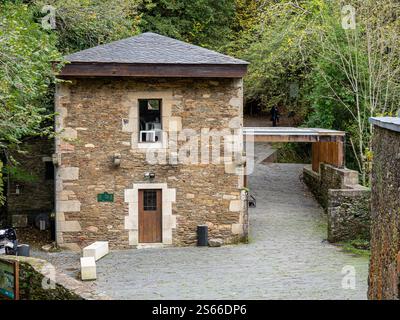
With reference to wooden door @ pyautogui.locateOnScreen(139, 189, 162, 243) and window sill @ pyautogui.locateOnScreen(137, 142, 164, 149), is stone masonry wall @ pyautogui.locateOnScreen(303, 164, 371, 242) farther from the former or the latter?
window sill @ pyautogui.locateOnScreen(137, 142, 164, 149)

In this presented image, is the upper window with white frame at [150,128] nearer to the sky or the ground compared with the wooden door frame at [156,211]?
nearer to the sky

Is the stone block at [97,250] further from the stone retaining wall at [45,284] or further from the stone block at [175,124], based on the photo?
the stone retaining wall at [45,284]

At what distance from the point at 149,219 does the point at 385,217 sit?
978 centimetres

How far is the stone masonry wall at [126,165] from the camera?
1812 cm

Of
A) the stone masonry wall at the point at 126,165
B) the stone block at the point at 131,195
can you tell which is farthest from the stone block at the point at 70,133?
the stone block at the point at 131,195

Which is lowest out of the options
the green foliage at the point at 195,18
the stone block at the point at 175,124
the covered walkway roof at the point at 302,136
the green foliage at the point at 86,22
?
the covered walkway roof at the point at 302,136

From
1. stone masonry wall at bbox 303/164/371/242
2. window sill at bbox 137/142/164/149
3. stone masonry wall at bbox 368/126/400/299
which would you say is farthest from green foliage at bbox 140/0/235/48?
stone masonry wall at bbox 368/126/400/299

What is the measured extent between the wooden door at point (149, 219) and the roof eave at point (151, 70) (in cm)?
298

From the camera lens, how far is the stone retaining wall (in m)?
11.0

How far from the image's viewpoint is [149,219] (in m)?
18.5

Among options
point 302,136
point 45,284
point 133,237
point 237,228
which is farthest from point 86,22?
point 45,284

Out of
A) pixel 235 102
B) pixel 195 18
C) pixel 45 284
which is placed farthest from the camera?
pixel 195 18

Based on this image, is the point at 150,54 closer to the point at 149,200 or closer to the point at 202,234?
the point at 149,200
